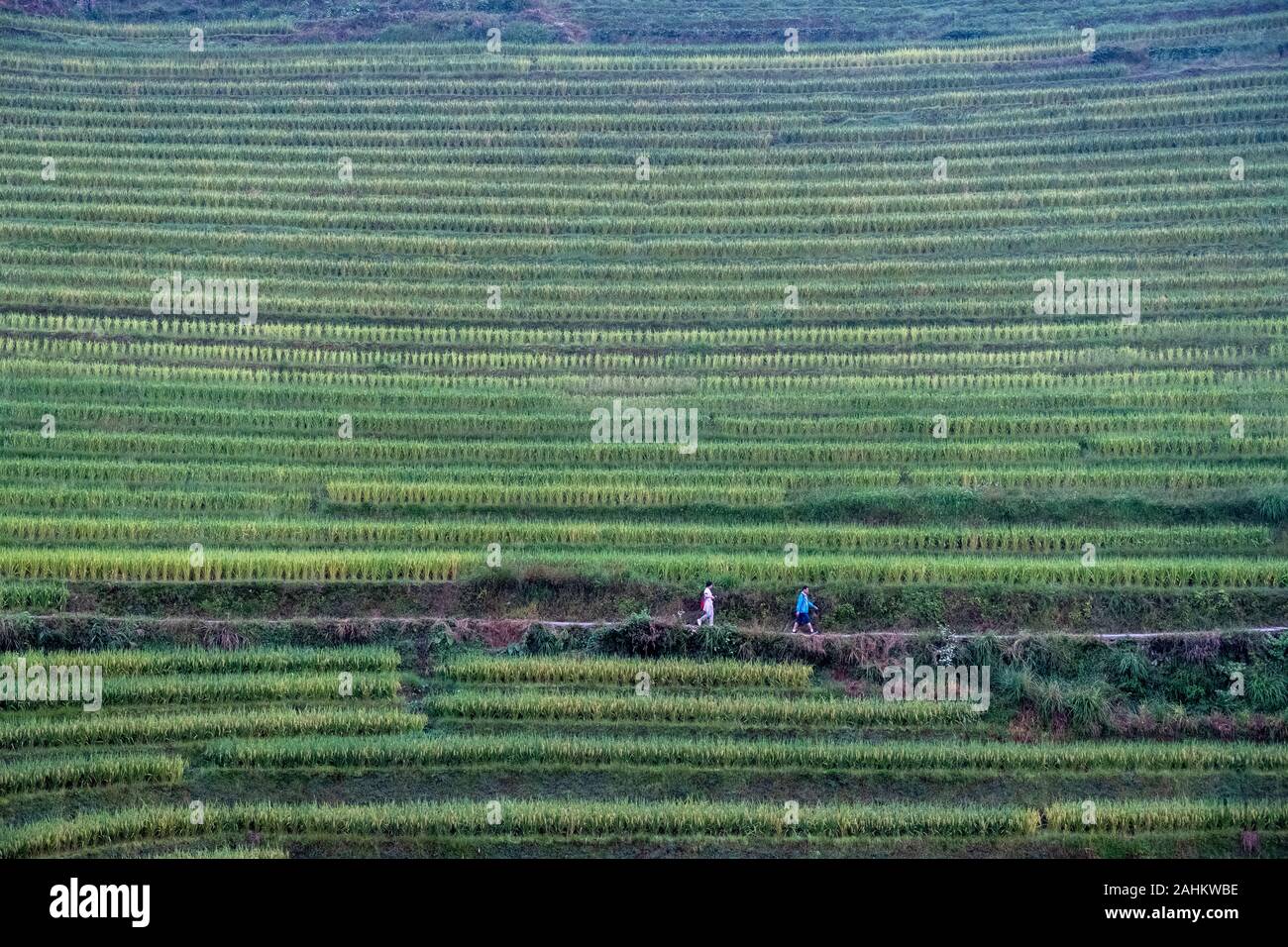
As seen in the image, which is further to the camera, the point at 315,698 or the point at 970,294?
the point at 970,294

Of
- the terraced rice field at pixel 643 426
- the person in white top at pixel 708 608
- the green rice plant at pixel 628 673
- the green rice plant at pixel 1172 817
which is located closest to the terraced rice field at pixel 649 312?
the terraced rice field at pixel 643 426

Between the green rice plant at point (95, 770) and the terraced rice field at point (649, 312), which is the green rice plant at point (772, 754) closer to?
the green rice plant at point (95, 770)

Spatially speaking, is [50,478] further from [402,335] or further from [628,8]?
[628,8]

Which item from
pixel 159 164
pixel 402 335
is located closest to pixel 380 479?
pixel 402 335

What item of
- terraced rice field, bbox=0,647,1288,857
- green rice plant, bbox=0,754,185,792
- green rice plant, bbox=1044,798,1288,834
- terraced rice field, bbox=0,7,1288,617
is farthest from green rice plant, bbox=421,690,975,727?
green rice plant, bbox=0,754,185,792

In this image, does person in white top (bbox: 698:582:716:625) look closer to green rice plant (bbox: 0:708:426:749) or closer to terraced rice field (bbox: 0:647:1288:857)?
terraced rice field (bbox: 0:647:1288:857)

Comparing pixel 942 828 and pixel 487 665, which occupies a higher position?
pixel 487 665
